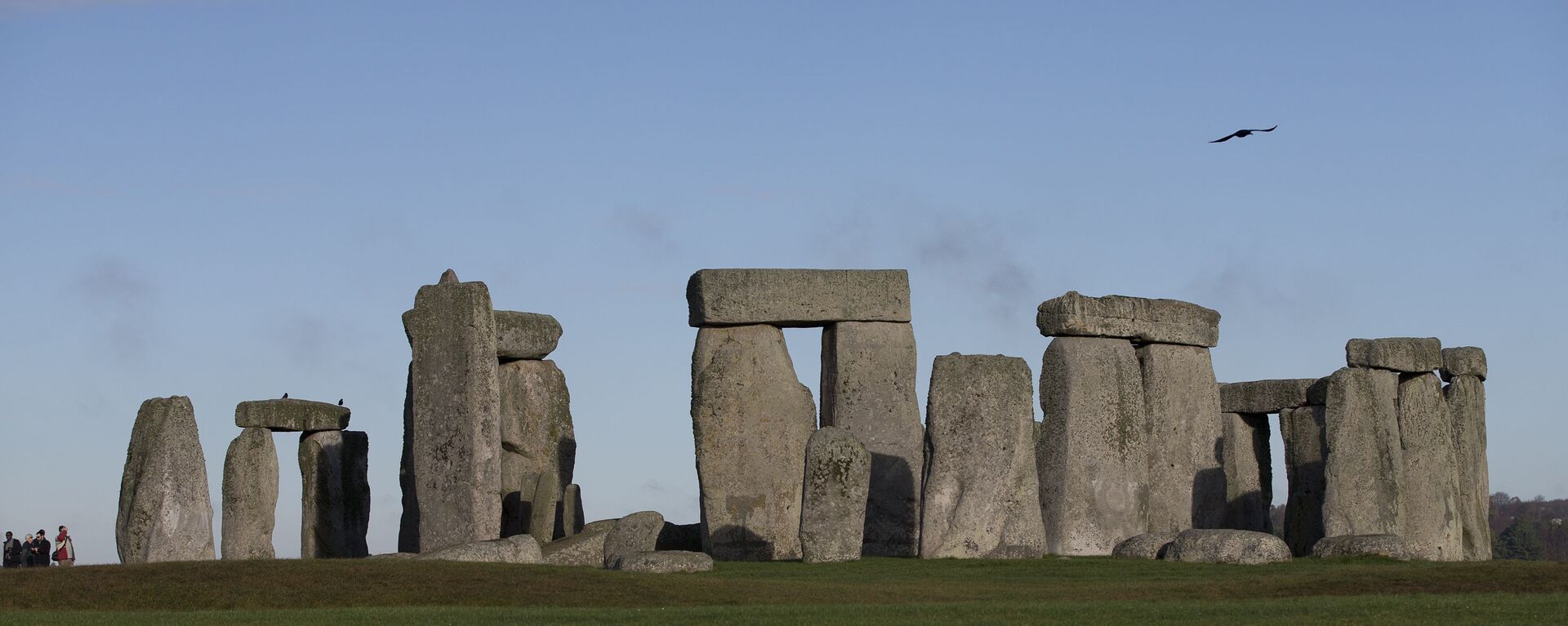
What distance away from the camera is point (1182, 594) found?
20.3 m

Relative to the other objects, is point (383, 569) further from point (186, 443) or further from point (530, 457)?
point (530, 457)

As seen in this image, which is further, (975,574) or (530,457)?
(530,457)

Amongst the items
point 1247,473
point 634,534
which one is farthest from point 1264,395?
point 634,534

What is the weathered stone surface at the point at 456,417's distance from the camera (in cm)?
2691

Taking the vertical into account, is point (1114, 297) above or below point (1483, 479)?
above

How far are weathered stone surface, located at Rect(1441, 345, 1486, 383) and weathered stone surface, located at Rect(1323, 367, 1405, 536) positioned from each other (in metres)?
3.22

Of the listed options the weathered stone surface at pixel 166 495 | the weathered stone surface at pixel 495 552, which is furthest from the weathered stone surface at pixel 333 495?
the weathered stone surface at pixel 495 552

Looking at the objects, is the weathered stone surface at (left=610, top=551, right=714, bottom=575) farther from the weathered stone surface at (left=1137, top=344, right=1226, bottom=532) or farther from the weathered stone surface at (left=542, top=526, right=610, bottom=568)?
the weathered stone surface at (left=1137, top=344, right=1226, bottom=532)

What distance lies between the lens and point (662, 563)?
74.3ft

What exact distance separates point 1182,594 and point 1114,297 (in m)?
9.82

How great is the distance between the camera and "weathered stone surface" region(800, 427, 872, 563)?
24.5 m

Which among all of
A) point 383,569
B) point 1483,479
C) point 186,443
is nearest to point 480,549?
point 383,569

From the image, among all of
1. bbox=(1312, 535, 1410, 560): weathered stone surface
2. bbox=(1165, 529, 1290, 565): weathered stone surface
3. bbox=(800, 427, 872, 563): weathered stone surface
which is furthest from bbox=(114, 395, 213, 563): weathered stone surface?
bbox=(1312, 535, 1410, 560): weathered stone surface

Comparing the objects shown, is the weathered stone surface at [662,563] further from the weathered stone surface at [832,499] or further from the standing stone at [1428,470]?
the standing stone at [1428,470]
